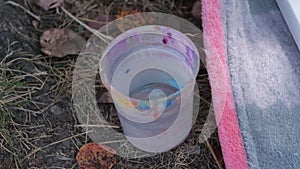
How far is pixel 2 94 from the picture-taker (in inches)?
55.9

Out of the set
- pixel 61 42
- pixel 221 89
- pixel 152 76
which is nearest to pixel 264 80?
pixel 221 89

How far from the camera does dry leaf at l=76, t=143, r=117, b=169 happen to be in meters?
1.35

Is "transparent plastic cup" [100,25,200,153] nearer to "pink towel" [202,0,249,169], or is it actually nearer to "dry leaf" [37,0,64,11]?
"pink towel" [202,0,249,169]

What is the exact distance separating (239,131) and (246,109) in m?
0.06

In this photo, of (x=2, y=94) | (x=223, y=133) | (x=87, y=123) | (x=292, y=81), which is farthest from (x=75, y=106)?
(x=292, y=81)

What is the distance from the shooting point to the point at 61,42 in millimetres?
1527

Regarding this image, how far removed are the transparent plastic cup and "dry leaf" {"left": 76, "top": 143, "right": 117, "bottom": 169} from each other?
0.19ft

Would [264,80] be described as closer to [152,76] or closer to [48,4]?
[152,76]

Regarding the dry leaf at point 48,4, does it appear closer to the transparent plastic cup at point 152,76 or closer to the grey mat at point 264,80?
the transparent plastic cup at point 152,76

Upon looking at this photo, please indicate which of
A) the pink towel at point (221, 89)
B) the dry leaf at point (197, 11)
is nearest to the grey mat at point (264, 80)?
the pink towel at point (221, 89)

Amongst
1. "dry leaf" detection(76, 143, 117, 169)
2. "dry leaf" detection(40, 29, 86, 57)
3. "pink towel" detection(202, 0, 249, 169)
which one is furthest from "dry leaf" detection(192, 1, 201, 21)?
"dry leaf" detection(76, 143, 117, 169)

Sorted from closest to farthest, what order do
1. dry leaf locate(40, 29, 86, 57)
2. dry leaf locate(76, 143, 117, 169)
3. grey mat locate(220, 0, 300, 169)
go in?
grey mat locate(220, 0, 300, 169)
dry leaf locate(76, 143, 117, 169)
dry leaf locate(40, 29, 86, 57)

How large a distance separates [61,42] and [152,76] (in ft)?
0.85

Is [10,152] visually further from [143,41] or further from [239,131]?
[239,131]
